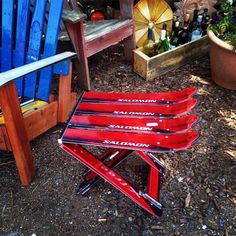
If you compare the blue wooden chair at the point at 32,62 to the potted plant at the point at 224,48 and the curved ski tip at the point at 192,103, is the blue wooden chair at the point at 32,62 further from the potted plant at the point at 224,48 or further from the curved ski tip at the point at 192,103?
the potted plant at the point at 224,48

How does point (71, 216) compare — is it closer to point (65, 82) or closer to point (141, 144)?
point (141, 144)

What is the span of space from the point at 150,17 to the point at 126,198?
Result: 181 cm

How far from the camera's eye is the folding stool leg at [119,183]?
1596mm

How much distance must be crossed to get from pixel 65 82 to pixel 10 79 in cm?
53

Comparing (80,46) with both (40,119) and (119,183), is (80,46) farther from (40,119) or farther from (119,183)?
(119,183)

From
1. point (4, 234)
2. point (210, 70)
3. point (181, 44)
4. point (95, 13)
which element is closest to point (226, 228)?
point (4, 234)

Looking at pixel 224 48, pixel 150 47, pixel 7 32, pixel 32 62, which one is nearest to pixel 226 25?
pixel 224 48

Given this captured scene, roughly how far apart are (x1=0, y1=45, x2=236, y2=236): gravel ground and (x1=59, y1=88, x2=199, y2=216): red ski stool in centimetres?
9

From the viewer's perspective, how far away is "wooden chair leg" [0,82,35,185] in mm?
1520

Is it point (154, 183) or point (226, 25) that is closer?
point (154, 183)

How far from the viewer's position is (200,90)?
8.77 ft

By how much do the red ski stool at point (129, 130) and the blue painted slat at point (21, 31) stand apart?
0.58 metres

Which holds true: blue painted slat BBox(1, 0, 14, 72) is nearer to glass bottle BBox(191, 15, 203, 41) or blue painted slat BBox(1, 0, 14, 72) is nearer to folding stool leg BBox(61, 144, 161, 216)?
folding stool leg BBox(61, 144, 161, 216)

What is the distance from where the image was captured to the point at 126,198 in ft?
5.97
